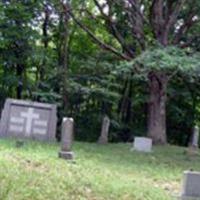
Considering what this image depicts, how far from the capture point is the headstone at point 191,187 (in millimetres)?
7602

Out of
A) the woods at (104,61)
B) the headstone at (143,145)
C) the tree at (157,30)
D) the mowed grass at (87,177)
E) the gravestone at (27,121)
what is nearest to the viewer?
the mowed grass at (87,177)

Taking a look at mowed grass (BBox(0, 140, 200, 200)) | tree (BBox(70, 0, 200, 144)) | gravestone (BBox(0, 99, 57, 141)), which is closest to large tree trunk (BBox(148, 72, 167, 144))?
tree (BBox(70, 0, 200, 144))

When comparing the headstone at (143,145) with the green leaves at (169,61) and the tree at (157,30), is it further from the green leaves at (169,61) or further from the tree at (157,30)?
the tree at (157,30)

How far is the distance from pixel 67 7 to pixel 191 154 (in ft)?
25.3

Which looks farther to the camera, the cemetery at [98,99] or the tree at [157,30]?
the tree at [157,30]

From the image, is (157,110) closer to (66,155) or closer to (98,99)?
(98,99)

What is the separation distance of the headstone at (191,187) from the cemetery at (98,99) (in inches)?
0.6

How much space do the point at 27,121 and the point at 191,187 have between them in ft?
27.5

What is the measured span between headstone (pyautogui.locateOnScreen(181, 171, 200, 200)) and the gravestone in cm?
819

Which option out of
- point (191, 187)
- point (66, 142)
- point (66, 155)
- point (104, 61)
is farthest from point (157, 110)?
point (191, 187)

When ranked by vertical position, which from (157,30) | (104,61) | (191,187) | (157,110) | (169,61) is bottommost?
(191,187)

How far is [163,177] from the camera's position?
10586 millimetres

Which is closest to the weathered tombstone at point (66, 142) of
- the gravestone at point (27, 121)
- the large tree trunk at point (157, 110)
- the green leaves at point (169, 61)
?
the green leaves at point (169, 61)

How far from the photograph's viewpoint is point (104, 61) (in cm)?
2164
